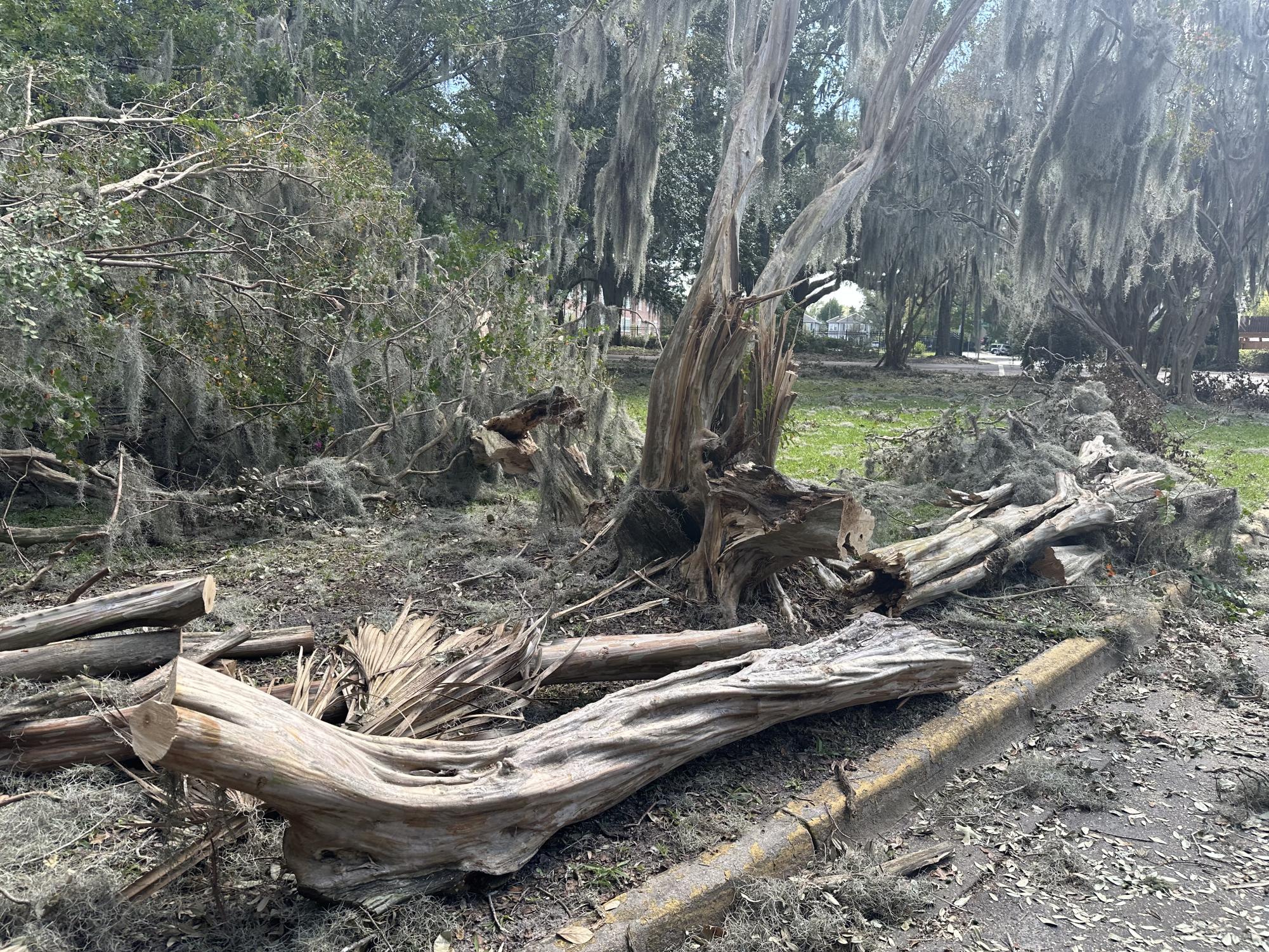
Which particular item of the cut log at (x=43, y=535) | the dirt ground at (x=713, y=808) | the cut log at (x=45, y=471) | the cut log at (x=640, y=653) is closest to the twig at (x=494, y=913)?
the dirt ground at (x=713, y=808)

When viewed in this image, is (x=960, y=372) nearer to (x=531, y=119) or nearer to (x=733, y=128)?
(x=531, y=119)

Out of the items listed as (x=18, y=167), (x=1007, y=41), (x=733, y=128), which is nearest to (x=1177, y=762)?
(x=733, y=128)

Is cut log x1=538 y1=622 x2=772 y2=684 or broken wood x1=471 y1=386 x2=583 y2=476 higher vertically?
broken wood x1=471 y1=386 x2=583 y2=476

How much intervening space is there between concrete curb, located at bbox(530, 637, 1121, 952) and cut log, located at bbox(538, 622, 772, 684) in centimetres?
73

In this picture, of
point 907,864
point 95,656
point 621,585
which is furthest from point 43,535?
point 907,864

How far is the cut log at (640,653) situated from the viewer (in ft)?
11.6

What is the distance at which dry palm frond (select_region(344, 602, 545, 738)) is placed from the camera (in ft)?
9.77

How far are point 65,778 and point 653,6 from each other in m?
10.1

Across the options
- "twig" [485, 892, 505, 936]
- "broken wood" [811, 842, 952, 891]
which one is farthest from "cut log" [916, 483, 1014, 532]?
"twig" [485, 892, 505, 936]

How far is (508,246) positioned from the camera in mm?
9562

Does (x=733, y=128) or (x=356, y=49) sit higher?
(x=356, y=49)

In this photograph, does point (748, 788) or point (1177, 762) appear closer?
point (748, 788)

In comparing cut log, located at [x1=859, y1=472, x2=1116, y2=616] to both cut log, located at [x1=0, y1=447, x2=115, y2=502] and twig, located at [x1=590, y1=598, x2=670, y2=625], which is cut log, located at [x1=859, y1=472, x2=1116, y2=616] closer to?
twig, located at [x1=590, y1=598, x2=670, y2=625]

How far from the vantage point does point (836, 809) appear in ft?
10.2
